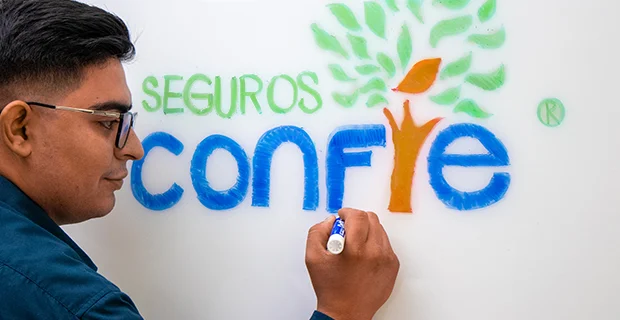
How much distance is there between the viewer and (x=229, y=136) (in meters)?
0.88

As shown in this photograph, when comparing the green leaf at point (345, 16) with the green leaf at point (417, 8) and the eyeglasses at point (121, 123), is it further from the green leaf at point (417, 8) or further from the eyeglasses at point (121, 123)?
the eyeglasses at point (121, 123)

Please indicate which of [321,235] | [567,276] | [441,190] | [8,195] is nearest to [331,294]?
[321,235]

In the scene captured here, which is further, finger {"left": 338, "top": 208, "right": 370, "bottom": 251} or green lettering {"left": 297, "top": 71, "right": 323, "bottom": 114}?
green lettering {"left": 297, "top": 71, "right": 323, "bottom": 114}

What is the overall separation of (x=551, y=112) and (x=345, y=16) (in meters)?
0.33

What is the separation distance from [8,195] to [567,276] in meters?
0.77

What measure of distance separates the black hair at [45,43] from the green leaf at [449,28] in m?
0.47

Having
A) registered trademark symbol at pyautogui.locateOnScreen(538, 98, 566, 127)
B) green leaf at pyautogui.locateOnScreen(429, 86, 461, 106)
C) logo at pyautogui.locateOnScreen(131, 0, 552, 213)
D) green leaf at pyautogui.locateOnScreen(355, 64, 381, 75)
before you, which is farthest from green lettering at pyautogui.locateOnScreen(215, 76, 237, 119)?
registered trademark symbol at pyautogui.locateOnScreen(538, 98, 566, 127)

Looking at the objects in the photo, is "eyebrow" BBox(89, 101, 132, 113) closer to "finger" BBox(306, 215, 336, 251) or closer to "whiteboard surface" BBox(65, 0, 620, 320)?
"whiteboard surface" BBox(65, 0, 620, 320)

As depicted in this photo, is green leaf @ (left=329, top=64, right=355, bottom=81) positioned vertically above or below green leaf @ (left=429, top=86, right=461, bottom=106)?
above

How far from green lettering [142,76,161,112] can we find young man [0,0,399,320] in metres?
0.14

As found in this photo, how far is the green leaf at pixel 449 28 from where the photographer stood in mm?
769

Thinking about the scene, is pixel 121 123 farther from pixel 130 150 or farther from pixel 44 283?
pixel 44 283

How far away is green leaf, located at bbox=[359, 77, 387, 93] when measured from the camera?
80cm

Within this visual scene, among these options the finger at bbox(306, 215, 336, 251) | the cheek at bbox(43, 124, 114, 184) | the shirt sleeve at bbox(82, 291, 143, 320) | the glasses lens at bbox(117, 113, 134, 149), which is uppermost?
the glasses lens at bbox(117, 113, 134, 149)
